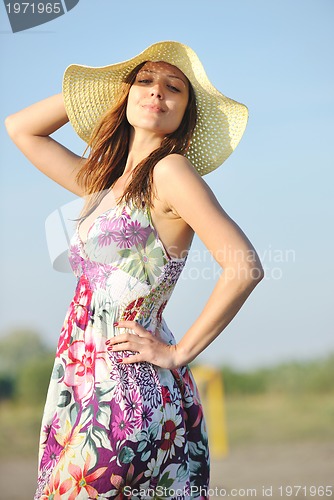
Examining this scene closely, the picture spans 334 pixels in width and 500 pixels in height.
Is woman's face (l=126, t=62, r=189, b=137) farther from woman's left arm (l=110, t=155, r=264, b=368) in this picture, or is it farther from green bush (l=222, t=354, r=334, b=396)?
green bush (l=222, t=354, r=334, b=396)

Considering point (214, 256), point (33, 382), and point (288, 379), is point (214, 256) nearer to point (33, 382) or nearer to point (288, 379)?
point (33, 382)

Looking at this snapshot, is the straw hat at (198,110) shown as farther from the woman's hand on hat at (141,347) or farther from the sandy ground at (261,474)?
the sandy ground at (261,474)

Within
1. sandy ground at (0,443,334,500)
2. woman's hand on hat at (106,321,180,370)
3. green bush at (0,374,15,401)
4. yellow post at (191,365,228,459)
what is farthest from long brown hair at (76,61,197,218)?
green bush at (0,374,15,401)

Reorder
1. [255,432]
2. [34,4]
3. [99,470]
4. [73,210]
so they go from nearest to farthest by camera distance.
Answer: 1. [99,470]
2. [73,210]
3. [34,4]
4. [255,432]

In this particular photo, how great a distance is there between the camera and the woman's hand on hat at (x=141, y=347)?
6.15ft

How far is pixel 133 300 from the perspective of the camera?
1905 millimetres

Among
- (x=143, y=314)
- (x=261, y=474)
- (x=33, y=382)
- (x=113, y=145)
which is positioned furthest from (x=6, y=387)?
(x=143, y=314)

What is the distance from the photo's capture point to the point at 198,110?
7.45 ft

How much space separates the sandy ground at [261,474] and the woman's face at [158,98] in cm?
340

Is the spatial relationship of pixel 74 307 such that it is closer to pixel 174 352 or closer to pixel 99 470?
pixel 174 352

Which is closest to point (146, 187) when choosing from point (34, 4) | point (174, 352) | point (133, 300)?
point (133, 300)

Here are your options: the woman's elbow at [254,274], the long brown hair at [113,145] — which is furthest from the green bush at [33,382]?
the woman's elbow at [254,274]

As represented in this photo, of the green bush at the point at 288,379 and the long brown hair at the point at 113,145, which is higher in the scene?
the long brown hair at the point at 113,145

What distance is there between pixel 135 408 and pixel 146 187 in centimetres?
56
